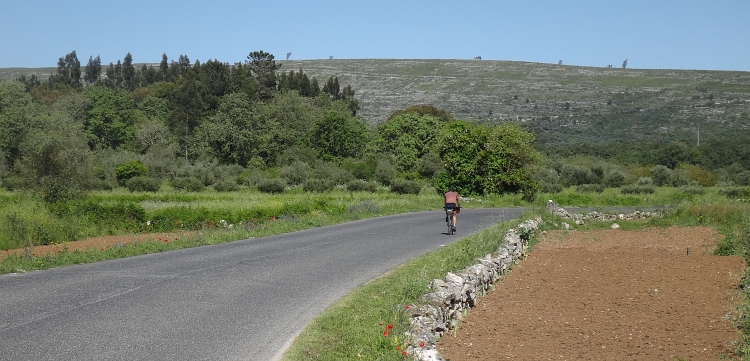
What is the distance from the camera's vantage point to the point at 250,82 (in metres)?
103

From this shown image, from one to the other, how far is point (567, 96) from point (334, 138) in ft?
238

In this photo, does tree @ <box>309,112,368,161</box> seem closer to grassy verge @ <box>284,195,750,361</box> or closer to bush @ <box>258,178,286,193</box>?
bush @ <box>258,178,286,193</box>

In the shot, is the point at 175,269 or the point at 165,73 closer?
the point at 175,269

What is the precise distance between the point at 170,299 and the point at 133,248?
7546 millimetres

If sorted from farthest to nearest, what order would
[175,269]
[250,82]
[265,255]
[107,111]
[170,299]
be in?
[250,82] → [107,111] → [265,255] → [175,269] → [170,299]

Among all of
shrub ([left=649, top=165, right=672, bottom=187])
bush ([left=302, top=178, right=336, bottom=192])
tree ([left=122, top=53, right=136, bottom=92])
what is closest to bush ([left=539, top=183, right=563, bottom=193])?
shrub ([left=649, top=165, right=672, bottom=187])

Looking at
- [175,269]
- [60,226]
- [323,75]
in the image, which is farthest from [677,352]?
[323,75]

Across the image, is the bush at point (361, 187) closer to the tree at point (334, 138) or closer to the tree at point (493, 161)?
the tree at point (493, 161)

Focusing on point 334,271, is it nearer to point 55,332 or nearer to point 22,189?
point 55,332

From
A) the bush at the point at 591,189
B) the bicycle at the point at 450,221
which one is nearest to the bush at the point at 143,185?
the bush at the point at 591,189

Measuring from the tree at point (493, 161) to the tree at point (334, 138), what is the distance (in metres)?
33.8

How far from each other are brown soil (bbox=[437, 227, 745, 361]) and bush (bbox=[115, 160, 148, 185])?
4841 cm

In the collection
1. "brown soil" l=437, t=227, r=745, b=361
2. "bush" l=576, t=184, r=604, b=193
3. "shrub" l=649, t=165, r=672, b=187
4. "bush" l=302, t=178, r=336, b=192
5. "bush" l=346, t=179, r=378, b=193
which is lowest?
"shrub" l=649, t=165, r=672, b=187

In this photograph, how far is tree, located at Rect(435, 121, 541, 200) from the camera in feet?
157
